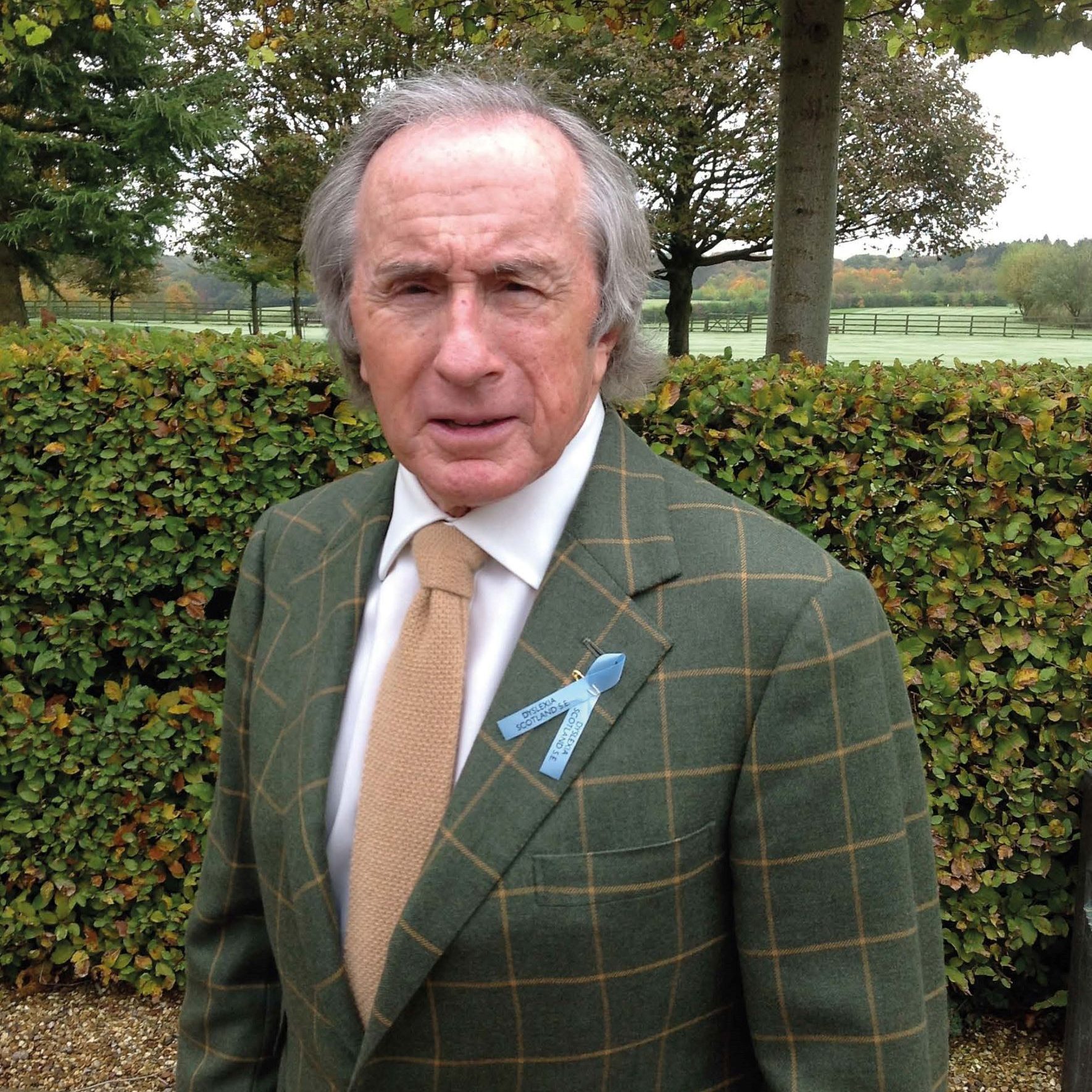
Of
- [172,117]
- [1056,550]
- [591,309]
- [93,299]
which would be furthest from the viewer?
[93,299]

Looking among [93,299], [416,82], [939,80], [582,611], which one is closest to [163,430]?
[416,82]

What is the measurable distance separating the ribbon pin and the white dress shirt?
0.07 meters

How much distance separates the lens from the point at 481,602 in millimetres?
1469

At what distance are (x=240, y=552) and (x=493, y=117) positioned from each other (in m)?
2.37

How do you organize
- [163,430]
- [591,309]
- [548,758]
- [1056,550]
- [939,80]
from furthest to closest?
[939,80] → [163,430] → [1056,550] → [591,309] → [548,758]

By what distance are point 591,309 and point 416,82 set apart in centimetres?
42

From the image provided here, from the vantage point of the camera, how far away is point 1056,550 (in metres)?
3.16

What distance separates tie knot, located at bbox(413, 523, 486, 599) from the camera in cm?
145

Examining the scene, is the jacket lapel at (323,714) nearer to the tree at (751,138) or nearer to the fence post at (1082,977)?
the fence post at (1082,977)

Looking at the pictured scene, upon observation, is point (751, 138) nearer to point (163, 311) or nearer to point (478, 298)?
point (478, 298)

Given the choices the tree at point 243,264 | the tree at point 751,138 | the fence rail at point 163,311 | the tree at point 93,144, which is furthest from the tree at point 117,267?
the tree at point 751,138

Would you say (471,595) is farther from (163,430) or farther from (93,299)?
(93,299)

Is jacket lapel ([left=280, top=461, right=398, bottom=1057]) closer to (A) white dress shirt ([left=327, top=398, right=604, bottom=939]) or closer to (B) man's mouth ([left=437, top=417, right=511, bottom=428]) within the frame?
(A) white dress shirt ([left=327, top=398, right=604, bottom=939])

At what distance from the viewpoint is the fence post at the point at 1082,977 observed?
10.5ft
